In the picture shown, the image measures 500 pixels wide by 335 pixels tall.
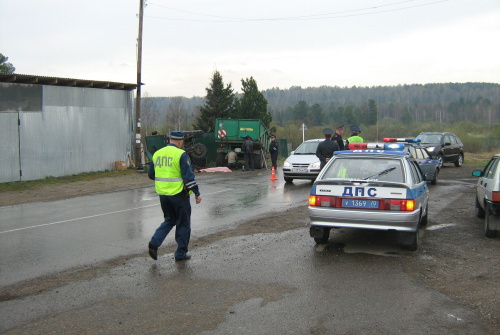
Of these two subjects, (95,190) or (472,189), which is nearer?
(472,189)

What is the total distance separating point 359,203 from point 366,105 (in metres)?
73.7

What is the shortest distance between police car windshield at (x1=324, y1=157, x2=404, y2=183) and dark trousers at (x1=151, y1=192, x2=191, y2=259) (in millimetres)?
2331

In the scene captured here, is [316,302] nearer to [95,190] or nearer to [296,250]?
[296,250]

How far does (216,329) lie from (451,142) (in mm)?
22720

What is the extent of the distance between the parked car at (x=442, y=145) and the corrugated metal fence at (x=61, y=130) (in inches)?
571

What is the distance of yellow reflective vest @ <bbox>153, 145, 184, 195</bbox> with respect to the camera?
6.73m

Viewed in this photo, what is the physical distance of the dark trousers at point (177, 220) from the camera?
6.75m

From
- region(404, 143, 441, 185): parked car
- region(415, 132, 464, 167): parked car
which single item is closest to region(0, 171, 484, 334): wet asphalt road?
region(404, 143, 441, 185): parked car

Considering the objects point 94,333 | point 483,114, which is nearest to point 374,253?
point 94,333

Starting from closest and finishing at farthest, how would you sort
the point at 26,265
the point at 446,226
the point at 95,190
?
the point at 26,265, the point at 446,226, the point at 95,190

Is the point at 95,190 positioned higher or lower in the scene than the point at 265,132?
lower

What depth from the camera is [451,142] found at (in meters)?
24.4

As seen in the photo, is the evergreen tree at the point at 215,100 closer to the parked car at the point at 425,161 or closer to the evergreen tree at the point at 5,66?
the evergreen tree at the point at 5,66

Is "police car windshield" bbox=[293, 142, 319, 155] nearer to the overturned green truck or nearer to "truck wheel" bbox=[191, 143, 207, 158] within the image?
the overturned green truck
